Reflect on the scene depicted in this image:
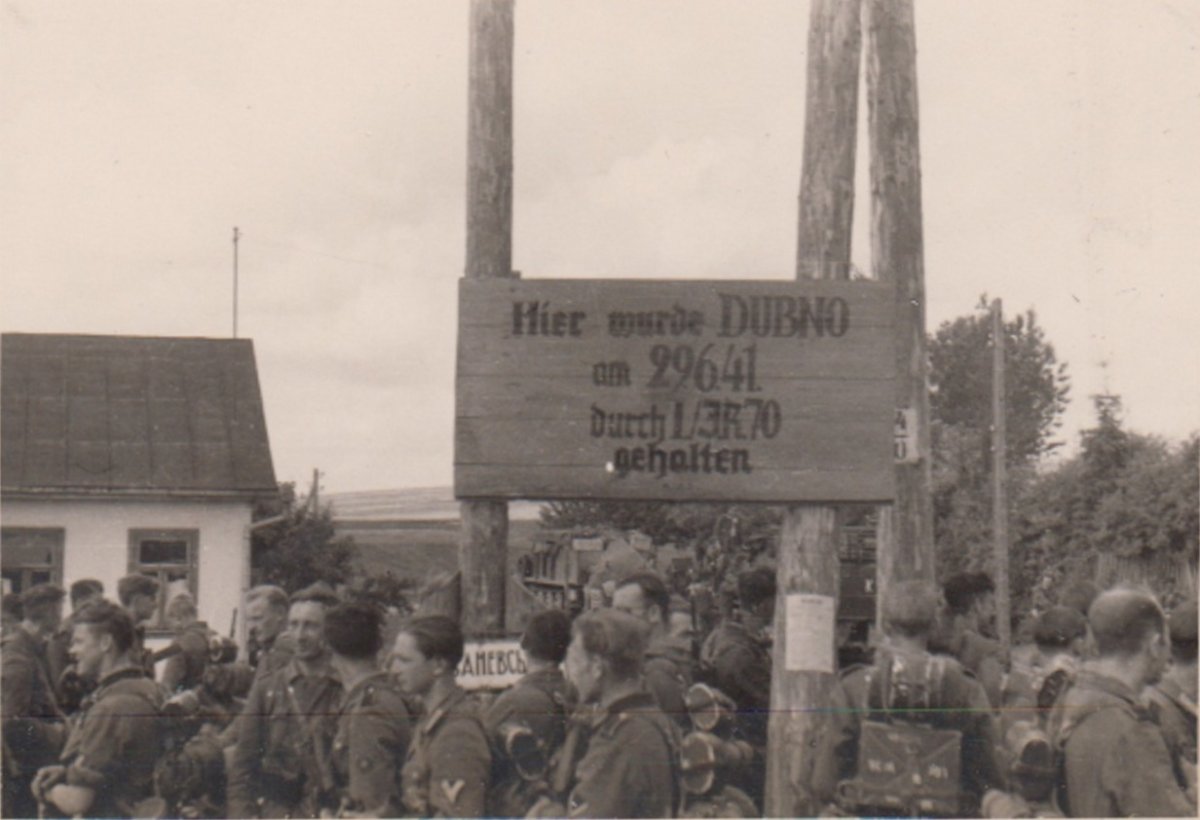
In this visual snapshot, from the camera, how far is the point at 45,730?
21.3ft

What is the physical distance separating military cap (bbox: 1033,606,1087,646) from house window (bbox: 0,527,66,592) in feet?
60.8

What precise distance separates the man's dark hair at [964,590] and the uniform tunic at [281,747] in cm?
327

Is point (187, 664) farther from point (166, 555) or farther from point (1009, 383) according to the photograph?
point (1009, 383)

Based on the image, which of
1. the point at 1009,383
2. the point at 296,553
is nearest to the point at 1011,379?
the point at 1009,383

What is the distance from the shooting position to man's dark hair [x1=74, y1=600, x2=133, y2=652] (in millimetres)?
6043

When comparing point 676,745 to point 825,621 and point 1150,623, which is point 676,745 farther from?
point 1150,623

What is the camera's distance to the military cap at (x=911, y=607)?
5738mm

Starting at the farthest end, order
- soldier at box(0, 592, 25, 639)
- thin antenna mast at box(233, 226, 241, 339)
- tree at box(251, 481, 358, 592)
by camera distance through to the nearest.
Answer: tree at box(251, 481, 358, 592)
thin antenna mast at box(233, 226, 241, 339)
soldier at box(0, 592, 25, 639)

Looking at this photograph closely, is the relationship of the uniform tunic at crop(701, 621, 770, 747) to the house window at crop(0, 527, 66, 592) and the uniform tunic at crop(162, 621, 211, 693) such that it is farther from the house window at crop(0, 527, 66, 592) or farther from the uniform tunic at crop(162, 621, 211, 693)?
the house window at crop(0, 527, 66, 592)

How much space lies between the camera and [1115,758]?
16.3 feet

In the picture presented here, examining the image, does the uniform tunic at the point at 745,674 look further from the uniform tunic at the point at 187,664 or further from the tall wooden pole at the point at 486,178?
the uniform tunic at the point at 187,664

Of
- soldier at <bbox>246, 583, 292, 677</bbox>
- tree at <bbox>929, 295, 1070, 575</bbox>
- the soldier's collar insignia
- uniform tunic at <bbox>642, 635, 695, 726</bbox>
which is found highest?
tree at <bbox>929, 295, 1070, 575</bbox>

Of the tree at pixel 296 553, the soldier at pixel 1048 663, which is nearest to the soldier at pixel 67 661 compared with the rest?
the soldier at pixel 1048 663

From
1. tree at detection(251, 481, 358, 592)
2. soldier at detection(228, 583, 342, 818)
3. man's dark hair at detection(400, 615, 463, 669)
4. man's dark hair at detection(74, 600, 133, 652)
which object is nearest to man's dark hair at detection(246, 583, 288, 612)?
soldier at detection(228, 583, 342, 818)
